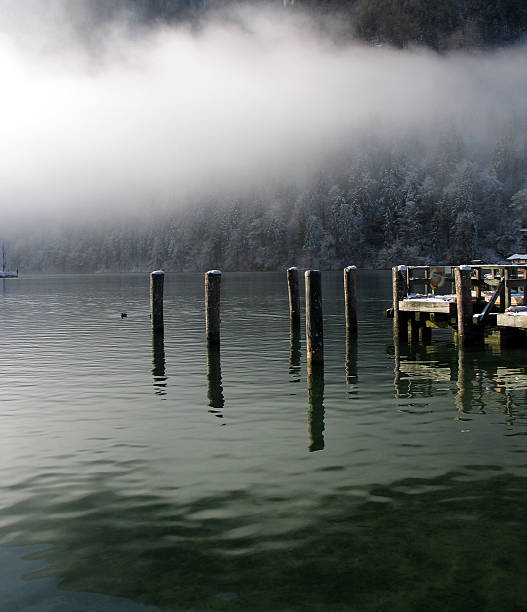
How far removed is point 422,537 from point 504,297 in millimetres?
15196

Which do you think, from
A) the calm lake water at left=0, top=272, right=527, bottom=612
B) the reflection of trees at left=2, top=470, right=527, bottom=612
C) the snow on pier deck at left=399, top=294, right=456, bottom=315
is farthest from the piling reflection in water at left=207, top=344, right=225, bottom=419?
the snow on pier deck at left=399, top=294, right=456, bottom=315

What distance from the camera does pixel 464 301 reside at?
22.1 m

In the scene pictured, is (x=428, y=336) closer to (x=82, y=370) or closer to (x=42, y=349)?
(x=82, y=370)

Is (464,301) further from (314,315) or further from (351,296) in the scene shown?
(351,296)

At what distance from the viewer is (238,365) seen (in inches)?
883

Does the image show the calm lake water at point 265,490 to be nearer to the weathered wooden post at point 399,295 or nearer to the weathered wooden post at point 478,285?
the weathered wooden post at point 478,285

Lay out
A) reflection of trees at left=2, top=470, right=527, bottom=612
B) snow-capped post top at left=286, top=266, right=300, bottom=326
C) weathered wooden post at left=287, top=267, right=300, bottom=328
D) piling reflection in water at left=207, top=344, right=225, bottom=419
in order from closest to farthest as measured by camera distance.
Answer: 1. reflection of trees at left=2, top=470, right=527, bottom=612
2. piling reflection in water at left=207, top=344, right=225, bottom=419
3. snow-capped post top at left=286, top=266, right=300, bottom=326
4. weathered wooden post at left=287, top=267, right=300, bottom=328

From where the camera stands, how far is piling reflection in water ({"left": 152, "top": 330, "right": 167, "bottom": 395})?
18625 millimetres

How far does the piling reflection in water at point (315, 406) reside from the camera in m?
12.5

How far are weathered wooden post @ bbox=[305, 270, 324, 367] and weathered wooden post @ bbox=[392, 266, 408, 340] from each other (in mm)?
7312

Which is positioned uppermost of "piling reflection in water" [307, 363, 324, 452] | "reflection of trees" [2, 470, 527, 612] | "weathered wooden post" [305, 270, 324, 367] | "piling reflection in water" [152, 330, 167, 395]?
"weathered wooden post" [305, 270, 324, 367]

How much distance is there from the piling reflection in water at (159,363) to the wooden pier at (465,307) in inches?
391

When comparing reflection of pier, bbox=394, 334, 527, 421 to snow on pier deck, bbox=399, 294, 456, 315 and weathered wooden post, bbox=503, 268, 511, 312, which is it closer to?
snow on pier deck, bbox=399, 294, 456, 315

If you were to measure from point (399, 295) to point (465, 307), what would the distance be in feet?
15.4
